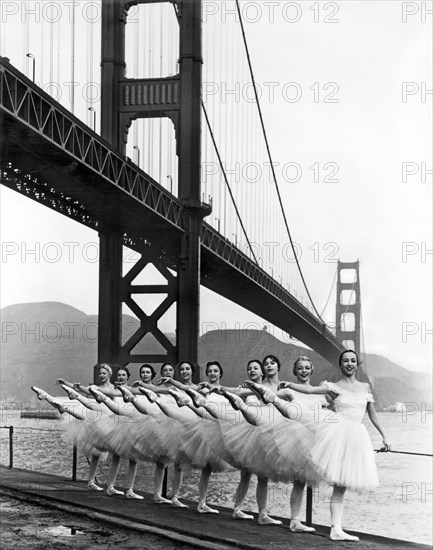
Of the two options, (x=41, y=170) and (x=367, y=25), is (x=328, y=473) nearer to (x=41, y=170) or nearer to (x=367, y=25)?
(x=41, y=170)

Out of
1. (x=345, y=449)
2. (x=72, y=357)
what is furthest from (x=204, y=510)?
(x=72, y=357)

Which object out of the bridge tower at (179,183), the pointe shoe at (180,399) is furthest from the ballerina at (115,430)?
the bridge tower at (179,183)

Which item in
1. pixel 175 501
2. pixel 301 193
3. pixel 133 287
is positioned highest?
pixel 301 193

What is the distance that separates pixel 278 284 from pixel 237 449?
2902 cm

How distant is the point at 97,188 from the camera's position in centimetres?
2294

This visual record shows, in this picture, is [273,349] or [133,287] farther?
[273,349]

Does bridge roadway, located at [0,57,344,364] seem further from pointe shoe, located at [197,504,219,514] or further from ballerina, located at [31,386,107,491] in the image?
pointe shoe, located at [197,504,219,514]

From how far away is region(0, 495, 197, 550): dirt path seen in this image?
21.9ft

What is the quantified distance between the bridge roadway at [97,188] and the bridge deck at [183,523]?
8451 millimetres

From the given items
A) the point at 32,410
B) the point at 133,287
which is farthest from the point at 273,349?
the point at 133,287

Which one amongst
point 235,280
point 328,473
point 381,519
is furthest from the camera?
point 235,280

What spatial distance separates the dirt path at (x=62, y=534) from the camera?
6.69 m

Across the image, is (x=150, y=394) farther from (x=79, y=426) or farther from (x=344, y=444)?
(x=344, y=444)

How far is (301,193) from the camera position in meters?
68.1
